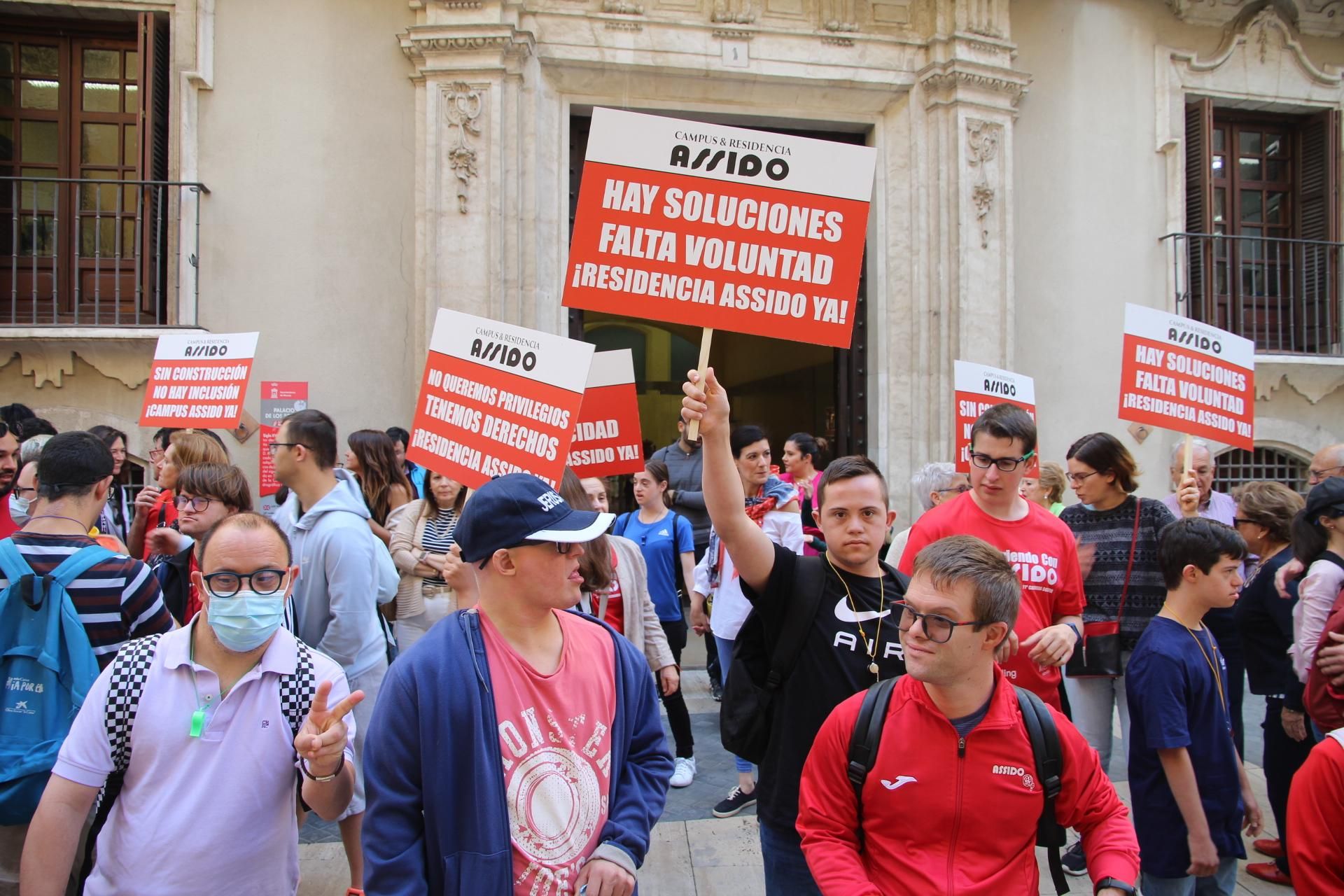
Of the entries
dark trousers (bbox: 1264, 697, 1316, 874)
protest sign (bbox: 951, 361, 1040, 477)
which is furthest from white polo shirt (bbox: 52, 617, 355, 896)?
protest sign (bbox: 951, 361, 1040, 477)

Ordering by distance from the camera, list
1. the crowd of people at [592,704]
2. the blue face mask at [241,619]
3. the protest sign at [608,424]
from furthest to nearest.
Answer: the protest sign at [608,424], the blue face mask at [241,619], the crowd of people at [592,704]

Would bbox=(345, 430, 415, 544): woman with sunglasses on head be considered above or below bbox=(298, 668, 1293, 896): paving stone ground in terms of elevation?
above

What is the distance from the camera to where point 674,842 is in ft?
14.0

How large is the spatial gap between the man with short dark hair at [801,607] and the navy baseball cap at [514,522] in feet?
1.63

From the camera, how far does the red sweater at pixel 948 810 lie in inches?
73.8

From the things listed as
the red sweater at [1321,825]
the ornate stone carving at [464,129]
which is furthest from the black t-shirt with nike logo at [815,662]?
the ornate stone carving at [464,129]

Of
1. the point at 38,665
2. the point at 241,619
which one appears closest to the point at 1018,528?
the point at 241,619

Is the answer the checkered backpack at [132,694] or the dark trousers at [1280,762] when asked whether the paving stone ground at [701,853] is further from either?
the checkered backpack at [132,694]

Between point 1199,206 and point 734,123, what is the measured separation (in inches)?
218

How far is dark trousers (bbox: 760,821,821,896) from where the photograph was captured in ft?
7.82

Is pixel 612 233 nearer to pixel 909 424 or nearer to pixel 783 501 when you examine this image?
pixel 783 501

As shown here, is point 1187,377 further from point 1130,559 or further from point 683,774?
point 683,774

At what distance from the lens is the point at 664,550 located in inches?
214

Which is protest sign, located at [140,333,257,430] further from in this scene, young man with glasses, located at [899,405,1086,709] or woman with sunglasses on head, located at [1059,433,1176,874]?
Result: woman with sunglasses on head, located at [1059,433,1176,874]
